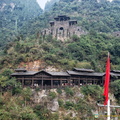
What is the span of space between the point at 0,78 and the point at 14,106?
5.59 m

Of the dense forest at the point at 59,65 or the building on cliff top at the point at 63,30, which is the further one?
the building on cliff top at the point at 63,30

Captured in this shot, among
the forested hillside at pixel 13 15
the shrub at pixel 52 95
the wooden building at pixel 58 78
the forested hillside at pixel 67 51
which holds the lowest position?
the shrub at pixel 52 95

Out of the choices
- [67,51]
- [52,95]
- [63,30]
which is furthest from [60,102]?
[63,30]

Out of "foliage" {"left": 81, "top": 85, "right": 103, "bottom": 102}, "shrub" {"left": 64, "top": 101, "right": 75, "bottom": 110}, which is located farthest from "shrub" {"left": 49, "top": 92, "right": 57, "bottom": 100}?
"foliage" {"left": 81, "top": 85, "right": 103, "bottom": 102}

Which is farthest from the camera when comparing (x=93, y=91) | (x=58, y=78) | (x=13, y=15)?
(x=13, y=15)

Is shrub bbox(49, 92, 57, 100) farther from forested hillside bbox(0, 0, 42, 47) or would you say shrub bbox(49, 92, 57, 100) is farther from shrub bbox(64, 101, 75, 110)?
forested hillside bbox(0, 0, 42, 47)

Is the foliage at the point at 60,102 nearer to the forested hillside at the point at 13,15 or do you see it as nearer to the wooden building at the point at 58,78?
the wooden building at the point at 58,78

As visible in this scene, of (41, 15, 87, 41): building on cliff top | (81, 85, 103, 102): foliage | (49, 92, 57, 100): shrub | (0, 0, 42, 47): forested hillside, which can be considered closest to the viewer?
(49, 92, 57, 100): shrub

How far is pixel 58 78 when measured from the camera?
28484 millimetres

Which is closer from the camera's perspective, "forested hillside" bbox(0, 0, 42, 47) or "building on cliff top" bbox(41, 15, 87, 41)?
"building on cliff top" bbox(41, 15, 87, 41)

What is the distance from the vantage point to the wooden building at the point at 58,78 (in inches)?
1078

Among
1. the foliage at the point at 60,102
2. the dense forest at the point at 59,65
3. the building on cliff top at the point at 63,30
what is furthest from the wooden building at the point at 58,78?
the building on cliff top at the point at 63,30

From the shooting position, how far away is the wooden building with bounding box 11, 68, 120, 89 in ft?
89.8

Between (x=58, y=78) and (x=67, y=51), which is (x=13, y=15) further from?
(x=58, y=78)
